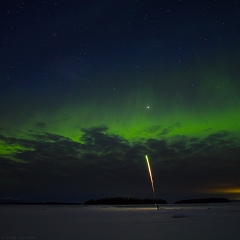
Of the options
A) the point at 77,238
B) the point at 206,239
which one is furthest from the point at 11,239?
the point at 206,239

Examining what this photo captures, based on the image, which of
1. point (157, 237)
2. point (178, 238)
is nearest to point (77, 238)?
point (157, 237)

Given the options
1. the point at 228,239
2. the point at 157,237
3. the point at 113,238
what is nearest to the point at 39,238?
the point at 113,238

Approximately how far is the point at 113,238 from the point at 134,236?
1.63 meters

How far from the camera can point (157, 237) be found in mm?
17203

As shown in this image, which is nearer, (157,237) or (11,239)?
(11,239)

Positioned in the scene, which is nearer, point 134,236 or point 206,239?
point 206,239

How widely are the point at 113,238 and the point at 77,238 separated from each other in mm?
2251

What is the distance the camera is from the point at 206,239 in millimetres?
16469

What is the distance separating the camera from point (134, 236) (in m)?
17.7

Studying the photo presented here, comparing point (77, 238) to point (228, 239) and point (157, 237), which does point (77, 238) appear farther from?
point (228, 239)

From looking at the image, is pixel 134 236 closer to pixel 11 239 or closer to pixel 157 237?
pixel 157 237

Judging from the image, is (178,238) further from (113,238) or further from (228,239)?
(113,238)

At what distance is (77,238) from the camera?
16.9 meters

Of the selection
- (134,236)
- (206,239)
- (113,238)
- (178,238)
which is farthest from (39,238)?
(206,239)
